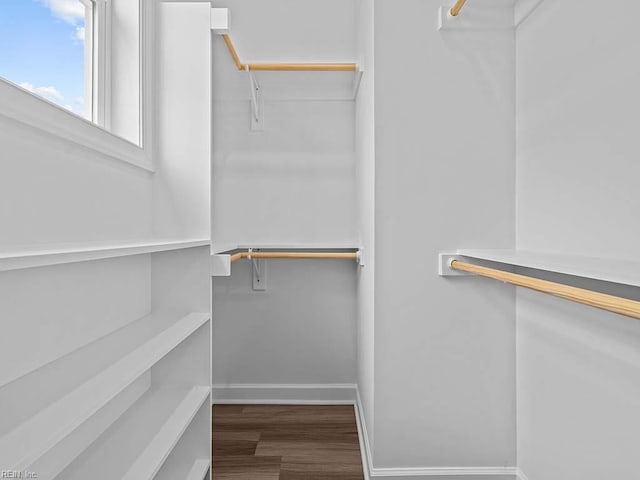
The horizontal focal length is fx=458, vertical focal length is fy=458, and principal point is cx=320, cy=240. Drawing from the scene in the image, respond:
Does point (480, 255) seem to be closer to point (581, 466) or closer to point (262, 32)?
point (581, 466)

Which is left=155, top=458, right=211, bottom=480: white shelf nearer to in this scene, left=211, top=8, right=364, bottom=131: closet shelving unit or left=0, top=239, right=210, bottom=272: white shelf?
left=0, top=239, right=210, bottom=272: white shelf

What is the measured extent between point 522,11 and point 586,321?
96 centimetres

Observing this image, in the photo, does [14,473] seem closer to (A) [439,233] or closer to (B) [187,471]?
(B) [187,471]

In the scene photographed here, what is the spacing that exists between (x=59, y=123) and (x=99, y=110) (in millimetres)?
470

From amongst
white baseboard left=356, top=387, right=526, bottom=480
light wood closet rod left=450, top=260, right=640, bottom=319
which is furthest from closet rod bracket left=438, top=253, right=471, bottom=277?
white baseboard left=356, top=387, right=526, bottom=480

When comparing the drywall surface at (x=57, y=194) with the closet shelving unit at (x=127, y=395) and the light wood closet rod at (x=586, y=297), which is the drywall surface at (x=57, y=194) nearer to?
the closet shelving unit at (x=127, y=395)

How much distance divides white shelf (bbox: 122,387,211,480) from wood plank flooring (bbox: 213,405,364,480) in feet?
1.25

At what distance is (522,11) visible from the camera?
4.68ft

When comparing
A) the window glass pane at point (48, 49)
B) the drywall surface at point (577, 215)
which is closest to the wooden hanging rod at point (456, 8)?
the drywall surface at point (577, 215)

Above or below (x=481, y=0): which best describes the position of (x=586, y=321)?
below

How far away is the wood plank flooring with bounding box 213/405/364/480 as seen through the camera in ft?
5.63

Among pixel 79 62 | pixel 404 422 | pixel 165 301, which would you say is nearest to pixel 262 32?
pixel 79 62

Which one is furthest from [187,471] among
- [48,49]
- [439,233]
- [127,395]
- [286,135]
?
[286,135]

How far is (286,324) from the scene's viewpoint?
92.8 inches
